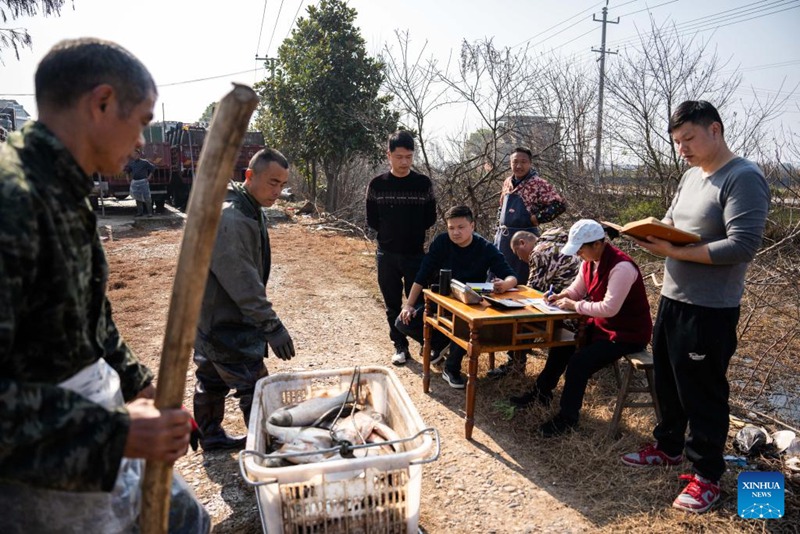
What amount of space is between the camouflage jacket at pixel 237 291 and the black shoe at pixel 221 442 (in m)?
0.63

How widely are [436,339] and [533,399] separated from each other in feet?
3.64

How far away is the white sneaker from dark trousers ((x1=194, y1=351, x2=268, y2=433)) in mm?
1760

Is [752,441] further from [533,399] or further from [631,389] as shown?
[533,399]

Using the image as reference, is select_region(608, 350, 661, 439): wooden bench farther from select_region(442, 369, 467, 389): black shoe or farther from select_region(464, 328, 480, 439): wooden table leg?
select_region(442, 369, 467, 389): black shoe

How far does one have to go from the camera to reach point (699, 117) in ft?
8.11

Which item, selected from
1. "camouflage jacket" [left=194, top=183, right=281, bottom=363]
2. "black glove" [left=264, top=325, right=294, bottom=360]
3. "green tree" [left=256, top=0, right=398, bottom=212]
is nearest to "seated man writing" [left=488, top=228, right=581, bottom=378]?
"black glove" [left=264, top=325, right=294, bottom=360]

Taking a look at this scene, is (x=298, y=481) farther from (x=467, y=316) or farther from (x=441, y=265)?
(x=441, y=265)

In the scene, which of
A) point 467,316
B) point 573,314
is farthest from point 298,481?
point 573,314

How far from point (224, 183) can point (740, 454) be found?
3354mm

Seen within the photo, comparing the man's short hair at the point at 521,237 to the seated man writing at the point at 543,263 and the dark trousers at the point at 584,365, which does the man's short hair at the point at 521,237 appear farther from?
the dark trousers at the point at 584,365

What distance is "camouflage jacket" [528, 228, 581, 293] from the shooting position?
404cm

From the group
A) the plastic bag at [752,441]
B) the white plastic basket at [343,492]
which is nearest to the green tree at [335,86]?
the plastic bag at [752,441]

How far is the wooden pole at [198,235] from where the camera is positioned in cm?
110

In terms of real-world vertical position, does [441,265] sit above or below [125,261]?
above
